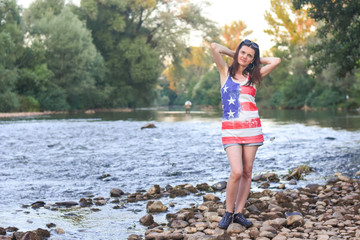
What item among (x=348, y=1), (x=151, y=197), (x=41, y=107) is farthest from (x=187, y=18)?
(x=151, y=197)

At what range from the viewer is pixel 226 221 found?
526 cm

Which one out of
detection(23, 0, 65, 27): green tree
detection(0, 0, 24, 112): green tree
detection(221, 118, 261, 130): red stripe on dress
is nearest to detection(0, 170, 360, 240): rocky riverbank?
detection(221, 118, 261, 130): red stripe on dress

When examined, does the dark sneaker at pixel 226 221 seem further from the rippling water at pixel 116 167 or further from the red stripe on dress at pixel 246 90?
the red stripe on dress at pixel 246 90

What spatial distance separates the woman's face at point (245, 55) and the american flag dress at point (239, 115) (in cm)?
23

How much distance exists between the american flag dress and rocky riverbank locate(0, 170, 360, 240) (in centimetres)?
101

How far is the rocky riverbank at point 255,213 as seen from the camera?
496 cm

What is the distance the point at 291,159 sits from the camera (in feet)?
36.6

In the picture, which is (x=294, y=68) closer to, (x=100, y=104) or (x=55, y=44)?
(x=100, y=104)

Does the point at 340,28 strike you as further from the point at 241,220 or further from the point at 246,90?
the point at 241,220

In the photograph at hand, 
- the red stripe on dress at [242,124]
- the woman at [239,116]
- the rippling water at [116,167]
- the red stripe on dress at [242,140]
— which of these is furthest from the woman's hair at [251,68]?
the rippling water at [116,167]

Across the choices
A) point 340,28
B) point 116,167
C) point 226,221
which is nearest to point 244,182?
point 226,221

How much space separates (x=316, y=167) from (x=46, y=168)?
5950 mm

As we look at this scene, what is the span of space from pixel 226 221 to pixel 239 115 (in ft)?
4.06

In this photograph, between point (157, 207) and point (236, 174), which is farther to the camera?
point (157, 207)
